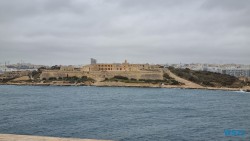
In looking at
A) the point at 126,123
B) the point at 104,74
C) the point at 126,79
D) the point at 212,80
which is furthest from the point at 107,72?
the point at 126,123

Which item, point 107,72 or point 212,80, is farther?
point 107,72

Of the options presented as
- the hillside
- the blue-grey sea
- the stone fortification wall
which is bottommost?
the blue-grey sea

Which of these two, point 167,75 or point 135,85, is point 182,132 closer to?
point 135,85

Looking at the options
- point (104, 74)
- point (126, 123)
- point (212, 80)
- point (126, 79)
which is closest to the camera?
point (126, 123)

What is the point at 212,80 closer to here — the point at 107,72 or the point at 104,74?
the point at 107,72

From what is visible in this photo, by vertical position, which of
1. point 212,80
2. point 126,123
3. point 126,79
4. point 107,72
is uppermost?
point 107,72

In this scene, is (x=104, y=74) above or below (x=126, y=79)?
above

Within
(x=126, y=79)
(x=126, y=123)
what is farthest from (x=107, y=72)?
(x=126, y=123)

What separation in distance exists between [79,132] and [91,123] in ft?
14.1

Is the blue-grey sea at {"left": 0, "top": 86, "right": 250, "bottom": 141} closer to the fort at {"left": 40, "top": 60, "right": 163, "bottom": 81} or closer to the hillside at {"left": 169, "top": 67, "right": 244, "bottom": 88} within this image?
the hillside at {"left": 169, "top": 67, "right": 244, "bottom": 88}

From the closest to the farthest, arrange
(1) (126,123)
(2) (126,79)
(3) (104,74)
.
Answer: (1) (126,123), (2) (126,79), (3) (104,74)

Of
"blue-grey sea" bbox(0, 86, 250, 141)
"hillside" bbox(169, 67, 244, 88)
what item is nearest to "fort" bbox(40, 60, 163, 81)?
"hillside" bbox(169, 67, 244, 88)

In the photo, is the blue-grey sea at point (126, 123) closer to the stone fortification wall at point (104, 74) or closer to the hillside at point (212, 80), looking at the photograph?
the hillside at point (212, 80)

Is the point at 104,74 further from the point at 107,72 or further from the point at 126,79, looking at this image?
the point at 126,79
